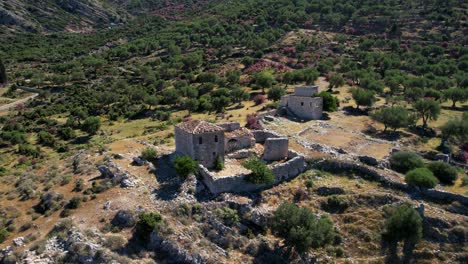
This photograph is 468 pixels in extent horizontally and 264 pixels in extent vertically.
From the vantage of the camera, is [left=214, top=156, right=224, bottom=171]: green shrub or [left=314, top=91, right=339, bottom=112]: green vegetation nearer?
[left=214, top=156, right=224, bottom=171]: green shrub

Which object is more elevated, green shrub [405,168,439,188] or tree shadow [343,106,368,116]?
green shrub [405,168,439,188]

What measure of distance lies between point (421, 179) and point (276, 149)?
13.1 m

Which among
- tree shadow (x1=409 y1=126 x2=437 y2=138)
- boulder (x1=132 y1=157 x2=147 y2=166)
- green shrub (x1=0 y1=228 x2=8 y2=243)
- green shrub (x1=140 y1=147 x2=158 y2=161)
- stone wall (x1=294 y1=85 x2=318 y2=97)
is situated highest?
stone wall (x1=294 y1=85 x2=318 y2=97)

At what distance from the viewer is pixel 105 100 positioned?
78.5 metres

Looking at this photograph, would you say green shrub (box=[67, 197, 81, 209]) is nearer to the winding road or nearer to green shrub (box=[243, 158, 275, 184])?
green shrub (box=[243, 158, 275, 184])

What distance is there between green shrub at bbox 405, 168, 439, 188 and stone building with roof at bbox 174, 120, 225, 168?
16.6 metres

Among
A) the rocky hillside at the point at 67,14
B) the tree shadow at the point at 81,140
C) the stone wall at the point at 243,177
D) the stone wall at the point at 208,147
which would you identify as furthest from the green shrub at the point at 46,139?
the rocky hillside at the point at 67,14

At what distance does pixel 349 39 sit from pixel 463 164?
232 feet

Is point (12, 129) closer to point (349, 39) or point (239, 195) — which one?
point (239, 195)

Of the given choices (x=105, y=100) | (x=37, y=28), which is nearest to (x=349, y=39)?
(x=105, y=100)

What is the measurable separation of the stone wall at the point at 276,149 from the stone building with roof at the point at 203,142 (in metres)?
4.72

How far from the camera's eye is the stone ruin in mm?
36844

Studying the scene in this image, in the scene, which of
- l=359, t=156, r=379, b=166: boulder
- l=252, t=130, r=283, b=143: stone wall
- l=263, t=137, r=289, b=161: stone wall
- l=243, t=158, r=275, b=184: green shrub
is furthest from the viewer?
l=252, t=130, r=283, b=143: stone wall

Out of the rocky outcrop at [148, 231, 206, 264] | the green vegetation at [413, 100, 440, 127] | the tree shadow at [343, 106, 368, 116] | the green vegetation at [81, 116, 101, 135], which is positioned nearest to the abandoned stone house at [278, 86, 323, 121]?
the tree shadow at [343, 106, 368, 116]
